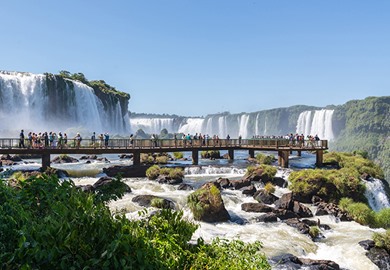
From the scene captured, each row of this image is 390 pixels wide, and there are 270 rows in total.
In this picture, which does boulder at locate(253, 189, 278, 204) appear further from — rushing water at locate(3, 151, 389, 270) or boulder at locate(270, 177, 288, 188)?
boulder at locate(270, 177, 288, 188)

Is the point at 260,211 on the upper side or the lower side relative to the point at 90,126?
lower

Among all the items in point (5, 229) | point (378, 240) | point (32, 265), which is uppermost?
point (5, 229)

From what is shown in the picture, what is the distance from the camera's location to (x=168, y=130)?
433ft

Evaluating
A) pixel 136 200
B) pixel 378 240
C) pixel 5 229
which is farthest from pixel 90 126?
pixel 5 229

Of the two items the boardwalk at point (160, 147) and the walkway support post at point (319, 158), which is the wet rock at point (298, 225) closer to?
the boardwalk at point (160, 147)

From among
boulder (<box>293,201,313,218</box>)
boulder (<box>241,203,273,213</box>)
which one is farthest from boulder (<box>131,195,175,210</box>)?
boulder (<box>293,201,313,218</box>)

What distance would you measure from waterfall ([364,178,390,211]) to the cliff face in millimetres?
117185

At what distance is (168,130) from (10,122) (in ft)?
221

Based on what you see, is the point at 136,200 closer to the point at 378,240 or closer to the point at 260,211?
the point at 260,211

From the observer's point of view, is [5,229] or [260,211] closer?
[5,229]

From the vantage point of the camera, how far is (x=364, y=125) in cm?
14838

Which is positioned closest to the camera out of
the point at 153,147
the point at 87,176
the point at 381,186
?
the point at 381,186

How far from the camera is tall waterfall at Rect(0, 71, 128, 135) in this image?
6931cm

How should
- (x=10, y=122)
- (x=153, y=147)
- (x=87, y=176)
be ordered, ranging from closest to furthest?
(x=87, y=176), (x=153, y=147), (x=10, y=122)
